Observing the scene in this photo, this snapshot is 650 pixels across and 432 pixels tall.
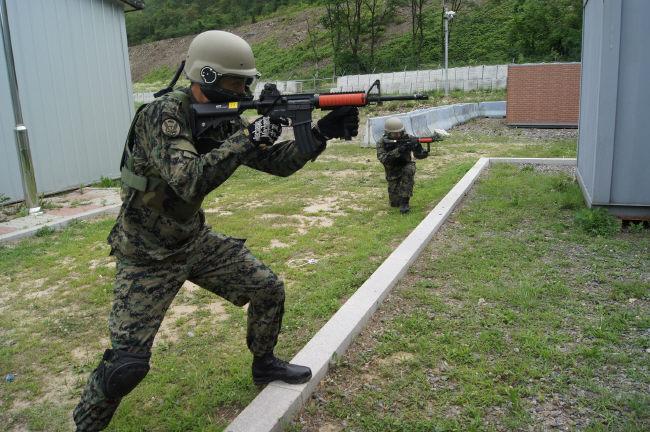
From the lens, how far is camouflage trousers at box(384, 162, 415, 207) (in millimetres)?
7609

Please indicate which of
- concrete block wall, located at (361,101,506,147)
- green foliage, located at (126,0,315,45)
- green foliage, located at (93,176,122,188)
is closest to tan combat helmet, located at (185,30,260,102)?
green foliage, located at (93,176,122,188)

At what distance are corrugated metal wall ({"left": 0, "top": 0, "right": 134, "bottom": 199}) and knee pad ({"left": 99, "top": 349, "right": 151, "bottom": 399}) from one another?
24.8ft

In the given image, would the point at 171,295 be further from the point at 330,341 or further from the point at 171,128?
the point at 330,341

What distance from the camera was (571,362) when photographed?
134 inches

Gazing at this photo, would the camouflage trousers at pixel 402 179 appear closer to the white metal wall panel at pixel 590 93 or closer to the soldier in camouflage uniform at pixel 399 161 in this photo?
the soldier in camouflage uniform at pixel 399 161

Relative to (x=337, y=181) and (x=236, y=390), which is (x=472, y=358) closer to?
(x=236, y=390)

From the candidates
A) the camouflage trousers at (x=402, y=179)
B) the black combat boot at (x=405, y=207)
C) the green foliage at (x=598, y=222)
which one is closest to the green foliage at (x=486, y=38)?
the camouflage trousers at (x=402, y=179)

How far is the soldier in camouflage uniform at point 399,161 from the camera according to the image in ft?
24.9

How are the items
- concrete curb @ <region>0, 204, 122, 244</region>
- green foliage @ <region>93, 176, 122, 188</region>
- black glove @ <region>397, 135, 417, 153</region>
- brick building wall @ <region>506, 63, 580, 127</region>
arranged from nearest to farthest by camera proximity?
concrete curb @ <region>0, 204, 122, 244</region> < black glove @ <region>397, 135, 417, 153</region> < green foliage @ <region>93, 176, 122, 188</region> < brick building wall @ <region>506, 63, 580, 127</region>

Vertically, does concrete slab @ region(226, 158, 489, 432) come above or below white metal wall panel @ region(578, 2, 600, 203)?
below

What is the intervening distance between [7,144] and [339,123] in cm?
793

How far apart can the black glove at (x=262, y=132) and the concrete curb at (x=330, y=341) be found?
4.82 feet

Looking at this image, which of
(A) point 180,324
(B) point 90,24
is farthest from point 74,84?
(A) point 180,324

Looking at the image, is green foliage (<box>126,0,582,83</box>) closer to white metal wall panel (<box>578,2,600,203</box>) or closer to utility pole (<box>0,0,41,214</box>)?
white metal wall panel (<box>578,2,600,203</box>)
